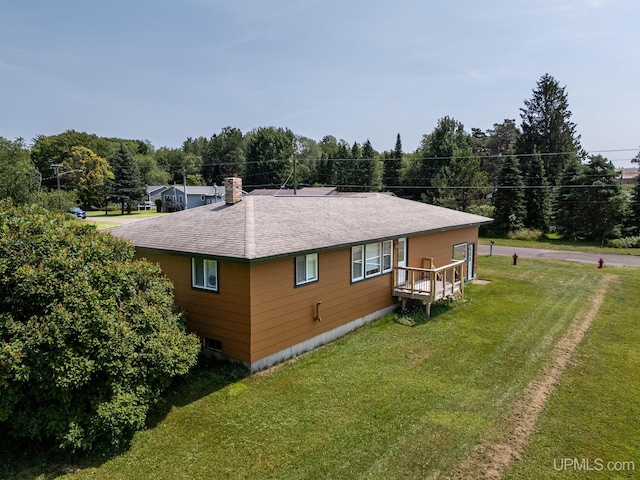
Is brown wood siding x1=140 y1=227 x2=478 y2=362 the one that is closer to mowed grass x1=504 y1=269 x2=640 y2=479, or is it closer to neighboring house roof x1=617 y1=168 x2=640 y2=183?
mowed grass x1=504 y1=269 x2=640 y2=479

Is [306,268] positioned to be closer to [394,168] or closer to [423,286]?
[423,286]

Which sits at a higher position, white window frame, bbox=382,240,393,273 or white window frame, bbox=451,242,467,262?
white window frame, bbox=382,240,393,273

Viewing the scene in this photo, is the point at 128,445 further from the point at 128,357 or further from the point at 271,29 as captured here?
the point at 271,29

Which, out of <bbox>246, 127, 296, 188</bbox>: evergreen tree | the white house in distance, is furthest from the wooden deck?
<bbox>246, 127, 296, 188</bbox>: evergreen tree

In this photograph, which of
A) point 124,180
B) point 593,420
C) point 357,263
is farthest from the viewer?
point 124,180

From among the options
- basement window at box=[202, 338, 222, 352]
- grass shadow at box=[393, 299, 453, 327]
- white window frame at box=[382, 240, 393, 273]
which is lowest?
grass shadow at box=[393, 299, 453, 327]

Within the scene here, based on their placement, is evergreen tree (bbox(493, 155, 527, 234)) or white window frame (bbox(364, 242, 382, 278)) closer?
white window frame (bbox(364, 242, 382, 278))

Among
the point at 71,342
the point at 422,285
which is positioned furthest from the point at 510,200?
the point at 71,342

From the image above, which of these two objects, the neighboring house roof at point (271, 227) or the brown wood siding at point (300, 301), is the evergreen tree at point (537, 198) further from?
Answer: the brown wood siding at point (300, 301)
